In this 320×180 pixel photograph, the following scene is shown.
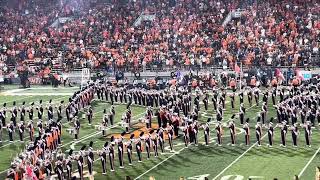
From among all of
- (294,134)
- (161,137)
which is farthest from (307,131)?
(161,137)

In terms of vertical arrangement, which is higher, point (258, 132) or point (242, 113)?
point (242, 113)

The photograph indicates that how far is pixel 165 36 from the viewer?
44.2 m

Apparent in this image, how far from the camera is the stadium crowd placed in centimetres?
3984

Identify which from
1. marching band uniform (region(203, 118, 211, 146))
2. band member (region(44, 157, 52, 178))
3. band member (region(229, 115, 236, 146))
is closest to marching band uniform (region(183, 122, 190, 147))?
marching band uniform (region(203, 118, 211, 146))

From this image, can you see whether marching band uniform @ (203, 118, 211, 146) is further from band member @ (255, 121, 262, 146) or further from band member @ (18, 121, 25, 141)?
band member @ (18, 121, 25, 141)

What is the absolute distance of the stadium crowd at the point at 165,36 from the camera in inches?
1569

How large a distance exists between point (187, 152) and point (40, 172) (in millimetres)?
5690

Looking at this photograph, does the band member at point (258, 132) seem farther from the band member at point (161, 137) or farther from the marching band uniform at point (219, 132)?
the band member at point (161, 137)

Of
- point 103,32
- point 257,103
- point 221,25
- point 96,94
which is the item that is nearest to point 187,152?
point 257,103

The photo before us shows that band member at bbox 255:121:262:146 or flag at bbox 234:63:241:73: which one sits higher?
flag at bbox 234:63:241:73

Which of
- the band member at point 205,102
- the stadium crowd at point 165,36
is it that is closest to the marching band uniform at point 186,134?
the band member at point 205,102

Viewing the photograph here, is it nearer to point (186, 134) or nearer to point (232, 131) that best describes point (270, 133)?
point (232, 131)

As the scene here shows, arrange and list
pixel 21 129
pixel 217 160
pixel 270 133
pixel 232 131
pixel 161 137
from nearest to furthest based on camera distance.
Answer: pixel 217 160 → pixel 161 137 → pixel 270 133 → pixel 232 131 → pixel 21 129

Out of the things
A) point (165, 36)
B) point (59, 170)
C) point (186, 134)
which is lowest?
point (59, 170)
